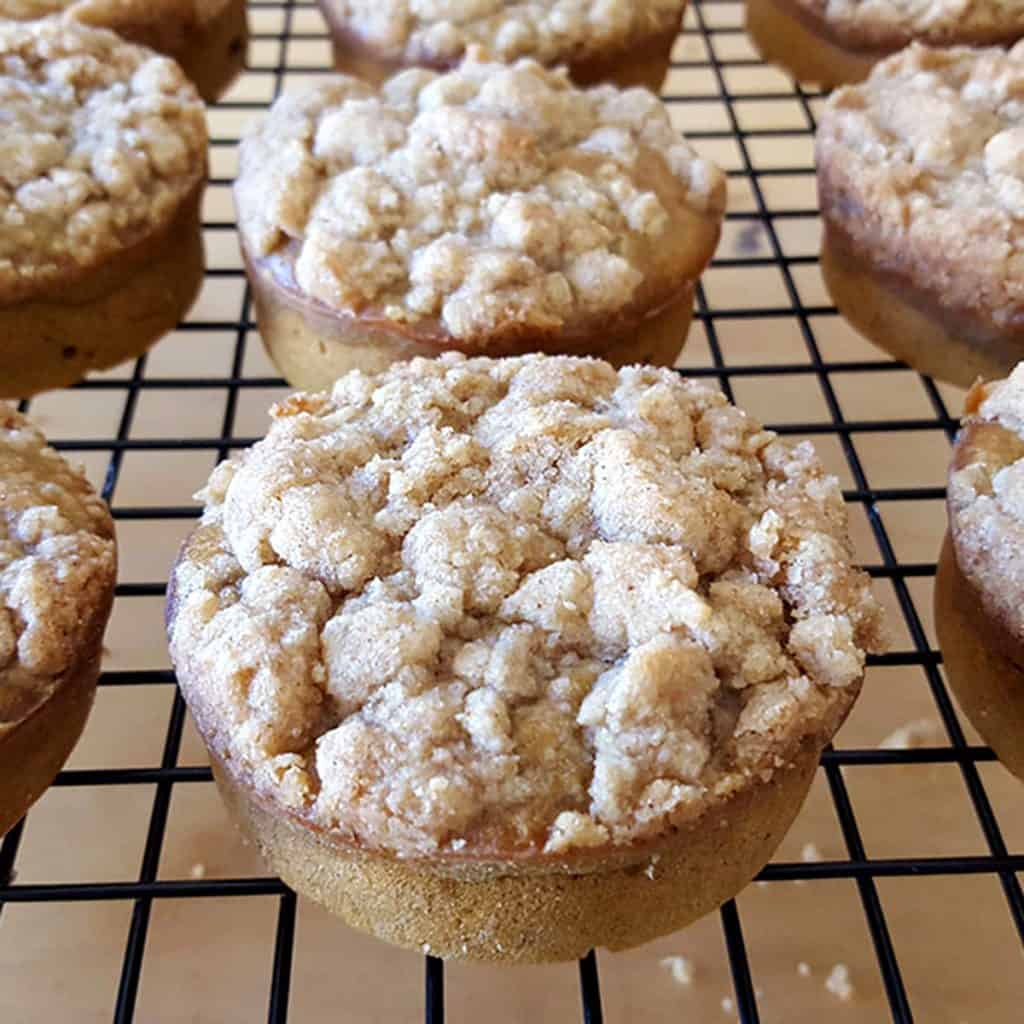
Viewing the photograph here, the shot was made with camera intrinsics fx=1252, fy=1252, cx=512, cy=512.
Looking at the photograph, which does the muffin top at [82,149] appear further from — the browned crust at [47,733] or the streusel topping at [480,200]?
the browned crust at [47,733]

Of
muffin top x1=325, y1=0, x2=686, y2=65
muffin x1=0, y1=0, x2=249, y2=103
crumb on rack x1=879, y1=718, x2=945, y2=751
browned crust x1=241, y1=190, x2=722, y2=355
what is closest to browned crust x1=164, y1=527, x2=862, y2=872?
browned crust x1=241, y1=190, x2=722, y2=355

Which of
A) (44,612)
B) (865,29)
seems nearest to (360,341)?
(44,612)

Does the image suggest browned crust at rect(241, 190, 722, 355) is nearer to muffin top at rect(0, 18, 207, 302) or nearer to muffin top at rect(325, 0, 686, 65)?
muffin top at rect(0, 18, 207, 302)

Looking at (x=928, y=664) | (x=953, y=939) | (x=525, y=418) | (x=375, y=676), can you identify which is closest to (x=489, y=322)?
(x=525, y=418)

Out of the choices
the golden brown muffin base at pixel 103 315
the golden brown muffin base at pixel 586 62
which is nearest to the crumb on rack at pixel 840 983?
the golden brown muffin base at pixel 103 315

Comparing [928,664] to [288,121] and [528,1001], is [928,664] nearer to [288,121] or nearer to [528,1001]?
[528,1001]

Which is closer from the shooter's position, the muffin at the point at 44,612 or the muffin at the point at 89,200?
the muffin at the point at 44,612
